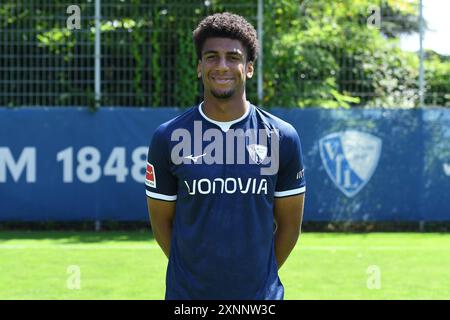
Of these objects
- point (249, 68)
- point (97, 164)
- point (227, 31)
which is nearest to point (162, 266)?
Result: point (97, 164)

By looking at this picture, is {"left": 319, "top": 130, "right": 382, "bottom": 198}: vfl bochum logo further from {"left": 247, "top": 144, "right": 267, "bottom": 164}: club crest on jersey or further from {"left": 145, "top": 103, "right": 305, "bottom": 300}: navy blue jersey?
{"left": 247, "top": 144, "right": 267, "bottom": 164}: club crest on jersey

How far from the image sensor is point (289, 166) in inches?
166

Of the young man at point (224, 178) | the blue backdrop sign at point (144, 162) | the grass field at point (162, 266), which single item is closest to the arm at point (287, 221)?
the young man at point (224, 178)

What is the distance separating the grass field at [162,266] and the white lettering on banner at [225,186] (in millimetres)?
4527

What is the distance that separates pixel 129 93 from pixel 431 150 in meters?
5.41

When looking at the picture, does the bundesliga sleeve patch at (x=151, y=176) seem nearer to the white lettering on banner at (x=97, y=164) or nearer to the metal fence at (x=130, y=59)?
the white lettering on banner at (x=97, y=164)

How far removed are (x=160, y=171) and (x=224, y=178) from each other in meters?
0.38

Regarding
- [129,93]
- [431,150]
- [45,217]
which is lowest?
[45,217]

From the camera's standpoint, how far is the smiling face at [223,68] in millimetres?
4031

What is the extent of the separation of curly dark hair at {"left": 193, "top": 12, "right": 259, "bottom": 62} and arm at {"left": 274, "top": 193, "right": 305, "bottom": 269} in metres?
0.75

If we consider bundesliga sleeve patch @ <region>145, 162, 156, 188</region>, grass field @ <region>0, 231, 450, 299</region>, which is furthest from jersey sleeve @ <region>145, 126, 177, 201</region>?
grass field @ <region>0, 231, 450, 299</region>

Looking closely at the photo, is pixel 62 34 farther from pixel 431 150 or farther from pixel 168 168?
pixel 168 168
